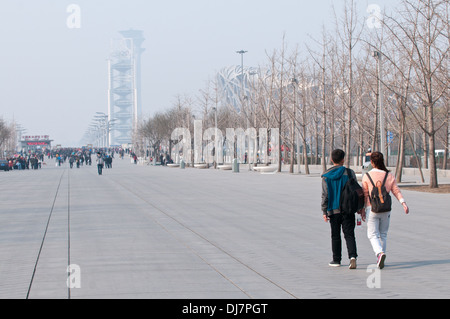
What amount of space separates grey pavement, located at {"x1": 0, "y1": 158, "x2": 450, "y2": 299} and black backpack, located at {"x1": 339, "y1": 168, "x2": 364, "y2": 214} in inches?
31.6

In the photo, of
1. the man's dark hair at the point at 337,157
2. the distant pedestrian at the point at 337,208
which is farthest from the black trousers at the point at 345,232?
the man's dark hair at the point at 337,157

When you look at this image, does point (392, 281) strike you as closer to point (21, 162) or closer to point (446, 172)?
point (446, 172)

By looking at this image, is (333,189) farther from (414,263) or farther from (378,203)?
(414,263)

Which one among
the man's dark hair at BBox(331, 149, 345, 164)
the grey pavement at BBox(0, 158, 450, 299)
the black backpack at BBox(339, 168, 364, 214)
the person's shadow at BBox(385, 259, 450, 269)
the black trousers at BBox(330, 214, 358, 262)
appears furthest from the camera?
the person's shadow at BBox(385, 259, 450, 269)

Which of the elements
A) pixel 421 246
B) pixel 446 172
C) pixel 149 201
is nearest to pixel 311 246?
pixel 421 246

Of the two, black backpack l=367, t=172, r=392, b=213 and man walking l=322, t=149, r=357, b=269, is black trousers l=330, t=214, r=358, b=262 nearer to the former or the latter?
man walking l=322, t=149, r=357, b=269

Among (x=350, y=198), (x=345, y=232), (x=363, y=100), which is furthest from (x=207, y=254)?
(x=363, y=100)

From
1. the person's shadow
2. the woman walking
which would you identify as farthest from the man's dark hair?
the person's shadow

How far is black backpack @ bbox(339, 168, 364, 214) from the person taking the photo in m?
9.04

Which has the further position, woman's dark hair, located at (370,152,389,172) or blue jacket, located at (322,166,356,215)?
woman's dark hair, located at (370,152,389,172)

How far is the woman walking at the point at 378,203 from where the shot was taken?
29.9 feet

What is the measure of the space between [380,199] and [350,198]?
0.41 metres

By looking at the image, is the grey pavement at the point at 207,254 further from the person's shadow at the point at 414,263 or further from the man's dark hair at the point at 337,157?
the man's dark hair at the point at 337,157
